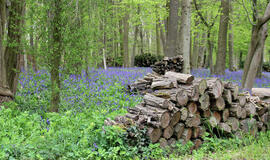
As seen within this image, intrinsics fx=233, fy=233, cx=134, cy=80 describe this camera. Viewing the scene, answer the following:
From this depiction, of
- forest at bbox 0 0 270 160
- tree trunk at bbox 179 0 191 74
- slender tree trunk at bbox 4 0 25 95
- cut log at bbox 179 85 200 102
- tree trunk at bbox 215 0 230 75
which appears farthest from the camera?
tree trunk at bbox 215 0 230 75

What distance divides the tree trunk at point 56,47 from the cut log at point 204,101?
3.27 metres

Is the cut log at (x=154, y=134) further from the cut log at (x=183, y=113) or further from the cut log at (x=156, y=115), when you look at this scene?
the cut log at (x=183, y=113)

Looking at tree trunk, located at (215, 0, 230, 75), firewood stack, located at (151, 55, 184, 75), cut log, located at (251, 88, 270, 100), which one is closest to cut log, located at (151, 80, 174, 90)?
firewood stack, located at (151, 55, 184, 75)

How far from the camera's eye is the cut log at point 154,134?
4.12m

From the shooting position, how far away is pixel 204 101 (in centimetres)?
500

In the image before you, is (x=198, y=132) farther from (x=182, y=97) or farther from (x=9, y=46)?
(x=9, y=46)

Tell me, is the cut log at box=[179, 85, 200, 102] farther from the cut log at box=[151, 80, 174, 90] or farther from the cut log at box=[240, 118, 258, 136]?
the cut log at box=[240, 118, 258, 136]

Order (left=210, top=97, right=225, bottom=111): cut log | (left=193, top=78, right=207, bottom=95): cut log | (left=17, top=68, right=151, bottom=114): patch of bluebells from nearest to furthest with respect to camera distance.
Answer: (left=193, top=78, right=207, bottom=95): cut log < (left=210, top=97, right=225, bottom=111): cut log < (left=17, top=68, right=151, bottom=114): patch of bluebells

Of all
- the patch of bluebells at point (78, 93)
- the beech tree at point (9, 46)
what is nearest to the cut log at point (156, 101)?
the patch of bluebells at point (78, 93)

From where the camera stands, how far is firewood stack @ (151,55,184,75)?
8438 millimetres

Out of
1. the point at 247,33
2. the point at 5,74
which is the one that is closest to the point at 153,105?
the point at 5,74

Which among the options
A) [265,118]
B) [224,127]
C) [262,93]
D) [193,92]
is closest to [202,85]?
[193,92]

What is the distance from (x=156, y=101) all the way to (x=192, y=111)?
2.98ft

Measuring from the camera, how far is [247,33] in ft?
77.5
